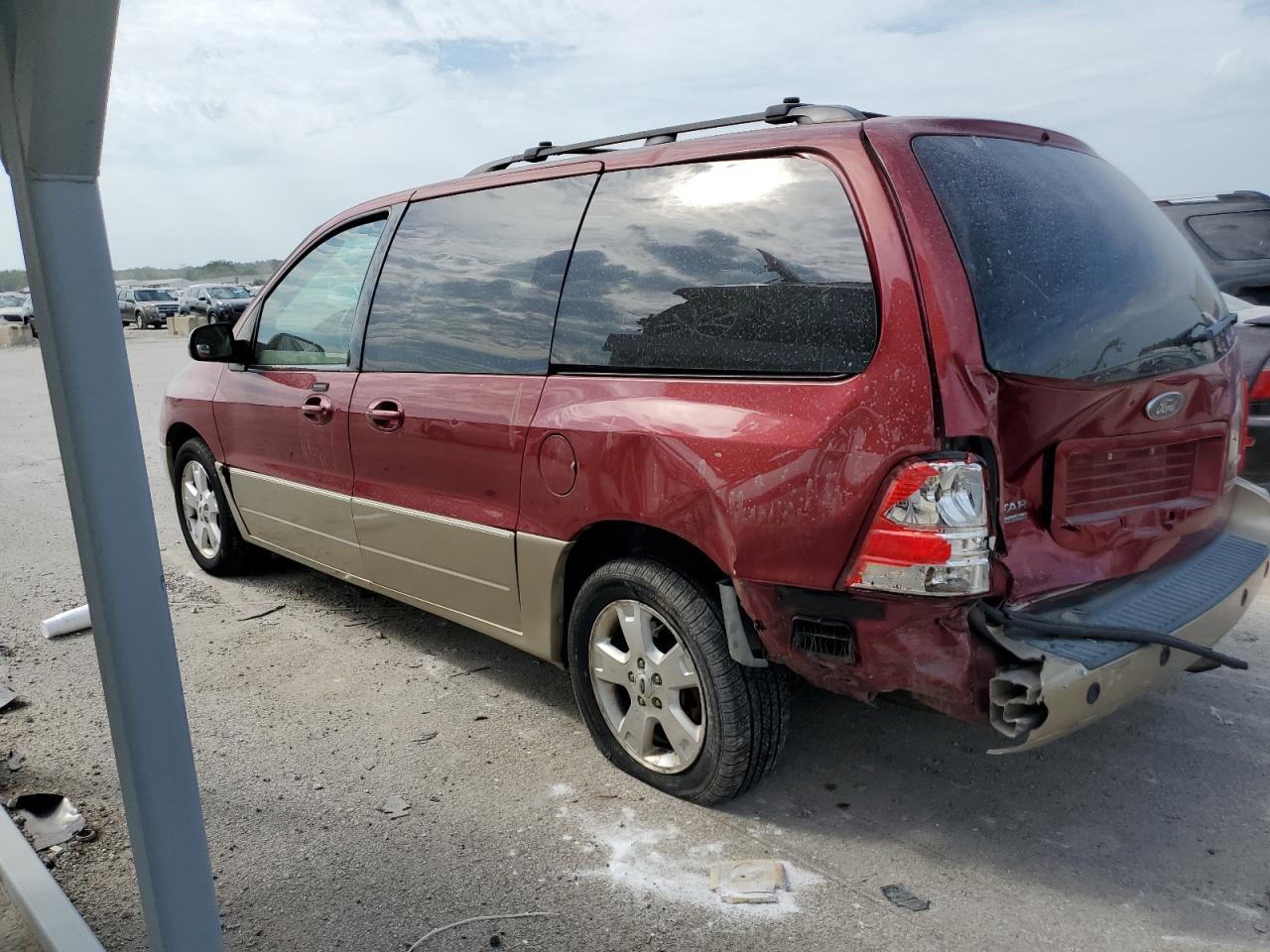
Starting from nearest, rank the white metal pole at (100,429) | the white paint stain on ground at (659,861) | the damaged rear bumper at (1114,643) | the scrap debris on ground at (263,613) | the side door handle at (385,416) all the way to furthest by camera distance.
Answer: the white metal pole at (100,429)
the damaged rear bumper at (1114,643)
the white paint stain on ground at (659,861)
the side door handle at (385,416)
the scrap debris on ground at (263,613)

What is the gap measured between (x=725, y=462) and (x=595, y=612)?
0.79 metres

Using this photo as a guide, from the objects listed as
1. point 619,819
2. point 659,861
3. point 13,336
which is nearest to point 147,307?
point 13,336

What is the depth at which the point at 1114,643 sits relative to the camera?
8.55ft

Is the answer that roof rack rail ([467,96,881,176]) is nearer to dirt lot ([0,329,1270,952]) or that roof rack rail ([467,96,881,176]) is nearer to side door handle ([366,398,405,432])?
side door handle ([366,398,405,432])

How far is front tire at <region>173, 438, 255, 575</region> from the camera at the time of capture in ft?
17.6

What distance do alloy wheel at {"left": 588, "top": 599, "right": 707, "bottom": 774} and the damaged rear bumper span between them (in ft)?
2.91

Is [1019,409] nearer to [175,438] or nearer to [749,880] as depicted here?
[749,880]

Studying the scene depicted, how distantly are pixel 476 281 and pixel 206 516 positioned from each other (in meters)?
2.60

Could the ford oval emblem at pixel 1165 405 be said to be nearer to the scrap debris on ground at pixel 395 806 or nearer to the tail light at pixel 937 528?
the tail light at pixel 937 528

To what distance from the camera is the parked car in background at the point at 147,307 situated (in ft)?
134

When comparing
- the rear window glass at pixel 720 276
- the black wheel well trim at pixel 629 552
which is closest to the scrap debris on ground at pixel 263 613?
the black wheel well trim at pixel 629 552

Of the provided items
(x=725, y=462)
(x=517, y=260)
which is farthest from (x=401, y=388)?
(x=725, y=462)

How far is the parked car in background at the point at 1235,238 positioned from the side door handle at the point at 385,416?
222 inches

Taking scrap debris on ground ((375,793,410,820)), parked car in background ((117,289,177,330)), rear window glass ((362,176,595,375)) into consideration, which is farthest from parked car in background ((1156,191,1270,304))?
parked car in background ((117,289,177,330))
